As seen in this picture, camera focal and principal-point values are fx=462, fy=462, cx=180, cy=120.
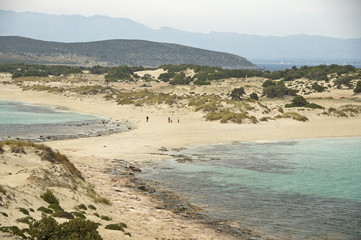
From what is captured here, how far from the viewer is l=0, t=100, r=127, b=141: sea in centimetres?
3725

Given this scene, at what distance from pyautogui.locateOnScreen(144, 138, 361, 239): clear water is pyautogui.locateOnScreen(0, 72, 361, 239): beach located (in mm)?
2000

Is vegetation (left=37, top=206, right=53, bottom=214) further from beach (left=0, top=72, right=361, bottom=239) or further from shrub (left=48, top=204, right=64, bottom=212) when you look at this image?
beach (left=0, top=72, right=361, bottom=239)

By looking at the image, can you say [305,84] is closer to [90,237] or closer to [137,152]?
[137,152]

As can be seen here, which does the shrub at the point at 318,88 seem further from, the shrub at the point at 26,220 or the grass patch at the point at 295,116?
the shrub at the point at 26,220

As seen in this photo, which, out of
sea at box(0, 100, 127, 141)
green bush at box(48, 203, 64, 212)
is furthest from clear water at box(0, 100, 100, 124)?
green bush at box(48, 203, 64, 212)

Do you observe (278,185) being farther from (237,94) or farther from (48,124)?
(237,94)

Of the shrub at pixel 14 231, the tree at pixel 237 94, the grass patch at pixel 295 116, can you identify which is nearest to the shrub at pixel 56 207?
the shrub at pixel 14 231

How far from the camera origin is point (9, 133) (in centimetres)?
3734

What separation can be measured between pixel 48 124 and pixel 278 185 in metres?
27.4

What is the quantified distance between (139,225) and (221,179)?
888 cm

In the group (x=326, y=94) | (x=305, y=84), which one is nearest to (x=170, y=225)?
(x=326, y=94)

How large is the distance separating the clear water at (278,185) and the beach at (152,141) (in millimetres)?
2000

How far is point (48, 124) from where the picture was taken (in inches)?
1735

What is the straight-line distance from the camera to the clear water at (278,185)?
17.2m
